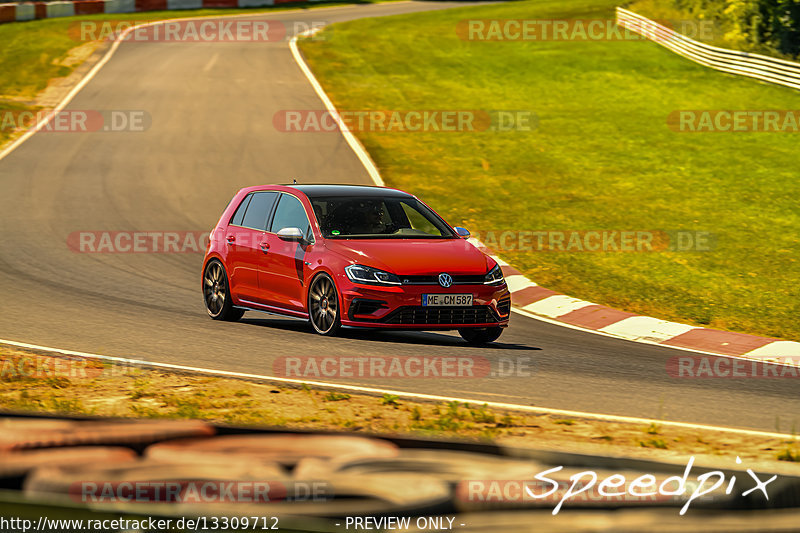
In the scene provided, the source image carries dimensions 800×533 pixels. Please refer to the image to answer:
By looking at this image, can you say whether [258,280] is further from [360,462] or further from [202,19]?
[202,19]

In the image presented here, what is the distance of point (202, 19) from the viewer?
50875mm

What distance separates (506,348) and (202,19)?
141 feet

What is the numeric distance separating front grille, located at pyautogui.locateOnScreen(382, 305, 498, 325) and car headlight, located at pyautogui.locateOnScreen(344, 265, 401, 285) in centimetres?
31

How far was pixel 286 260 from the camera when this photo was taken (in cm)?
1183

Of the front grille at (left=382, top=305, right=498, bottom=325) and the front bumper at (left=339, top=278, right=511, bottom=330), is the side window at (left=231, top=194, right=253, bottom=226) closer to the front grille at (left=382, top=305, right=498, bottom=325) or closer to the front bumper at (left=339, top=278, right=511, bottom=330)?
the front bumper at (left=339, top=278, right=511, bottom=330)

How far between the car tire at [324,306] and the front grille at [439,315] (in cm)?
57

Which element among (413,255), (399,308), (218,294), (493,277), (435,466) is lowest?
(218,294)

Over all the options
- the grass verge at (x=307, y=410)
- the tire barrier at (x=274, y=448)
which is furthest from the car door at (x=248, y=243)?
the tire barrier at (x=274, y=448)

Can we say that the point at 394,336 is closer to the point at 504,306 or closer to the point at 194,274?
the point at 504,306

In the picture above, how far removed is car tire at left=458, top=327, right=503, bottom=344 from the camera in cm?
1144

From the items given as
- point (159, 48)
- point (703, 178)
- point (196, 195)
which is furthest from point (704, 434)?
point (159, 48)

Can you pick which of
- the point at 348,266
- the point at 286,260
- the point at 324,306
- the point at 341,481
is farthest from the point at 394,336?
the point at 341,481

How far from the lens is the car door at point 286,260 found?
1164 centimetres

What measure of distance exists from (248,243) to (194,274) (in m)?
3.20
